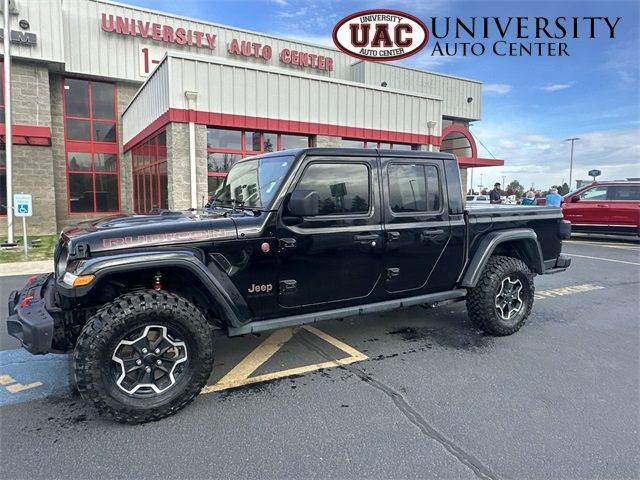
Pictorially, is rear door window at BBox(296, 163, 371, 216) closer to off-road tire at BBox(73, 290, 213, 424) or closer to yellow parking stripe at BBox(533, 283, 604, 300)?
off-road tire at BBox(73, 290, 213, 424)

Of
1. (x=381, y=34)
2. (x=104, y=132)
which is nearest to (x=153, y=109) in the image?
(x=104, y=132)

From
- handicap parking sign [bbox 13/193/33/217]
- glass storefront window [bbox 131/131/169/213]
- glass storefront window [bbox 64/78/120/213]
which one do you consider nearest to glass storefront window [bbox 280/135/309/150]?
glass storefront window [bbox 131/131/169/213]

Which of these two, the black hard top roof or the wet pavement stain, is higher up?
the black hard top roof

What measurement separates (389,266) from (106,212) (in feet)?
55.3

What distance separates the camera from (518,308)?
191 inches

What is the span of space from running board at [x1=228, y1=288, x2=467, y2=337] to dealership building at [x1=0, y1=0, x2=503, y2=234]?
350 inches

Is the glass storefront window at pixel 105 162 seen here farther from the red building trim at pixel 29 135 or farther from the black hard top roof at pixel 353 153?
the black hard top roof at pixel 353 153

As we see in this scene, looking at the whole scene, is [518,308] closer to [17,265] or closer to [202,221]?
[202,221]

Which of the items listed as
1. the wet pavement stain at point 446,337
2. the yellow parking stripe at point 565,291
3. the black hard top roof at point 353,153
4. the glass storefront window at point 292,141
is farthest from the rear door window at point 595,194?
the black hard top roof at point 353,153

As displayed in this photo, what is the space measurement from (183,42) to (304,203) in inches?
693

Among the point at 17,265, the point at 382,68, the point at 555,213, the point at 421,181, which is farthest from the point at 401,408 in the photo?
the point at 382,68

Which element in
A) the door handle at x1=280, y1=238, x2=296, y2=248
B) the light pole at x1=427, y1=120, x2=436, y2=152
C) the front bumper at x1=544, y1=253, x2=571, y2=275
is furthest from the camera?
the light pole at x1=427, y1=120, x2=436, y2=152

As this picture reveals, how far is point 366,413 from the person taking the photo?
308 centimetres

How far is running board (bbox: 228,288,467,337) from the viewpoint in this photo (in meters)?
3.40
